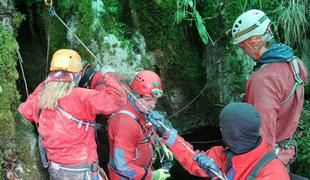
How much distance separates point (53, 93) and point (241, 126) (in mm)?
2151

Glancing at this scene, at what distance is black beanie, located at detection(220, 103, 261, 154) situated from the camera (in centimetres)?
316

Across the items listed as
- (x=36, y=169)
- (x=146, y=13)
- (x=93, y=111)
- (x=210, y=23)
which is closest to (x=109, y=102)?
(x=93, y=111)

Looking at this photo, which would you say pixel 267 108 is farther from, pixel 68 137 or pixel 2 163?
pixel 2 163

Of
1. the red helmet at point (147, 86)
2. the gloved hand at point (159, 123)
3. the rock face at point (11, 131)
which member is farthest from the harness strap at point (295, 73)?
the rock face at point (11, 131)

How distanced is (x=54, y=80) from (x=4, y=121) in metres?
1.18

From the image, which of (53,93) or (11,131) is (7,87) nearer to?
(11,131)

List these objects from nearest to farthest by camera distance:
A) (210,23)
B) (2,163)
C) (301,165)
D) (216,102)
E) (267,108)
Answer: (267,108) → (2,163) → (301,165) → (210,23) → (216,102)

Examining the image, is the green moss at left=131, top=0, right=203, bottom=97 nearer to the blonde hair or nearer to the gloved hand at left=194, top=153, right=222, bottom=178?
the blonde hair

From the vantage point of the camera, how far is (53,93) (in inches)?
165

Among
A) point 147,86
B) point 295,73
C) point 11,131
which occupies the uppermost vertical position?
point 295,73

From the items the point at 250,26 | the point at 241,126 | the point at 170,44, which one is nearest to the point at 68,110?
the point at 241,126

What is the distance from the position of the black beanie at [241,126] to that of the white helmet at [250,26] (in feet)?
5.22

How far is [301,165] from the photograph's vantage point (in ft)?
20.9

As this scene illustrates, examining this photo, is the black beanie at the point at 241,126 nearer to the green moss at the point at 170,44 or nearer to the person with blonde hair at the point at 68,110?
the person with blonde hair at the point at 68,110
